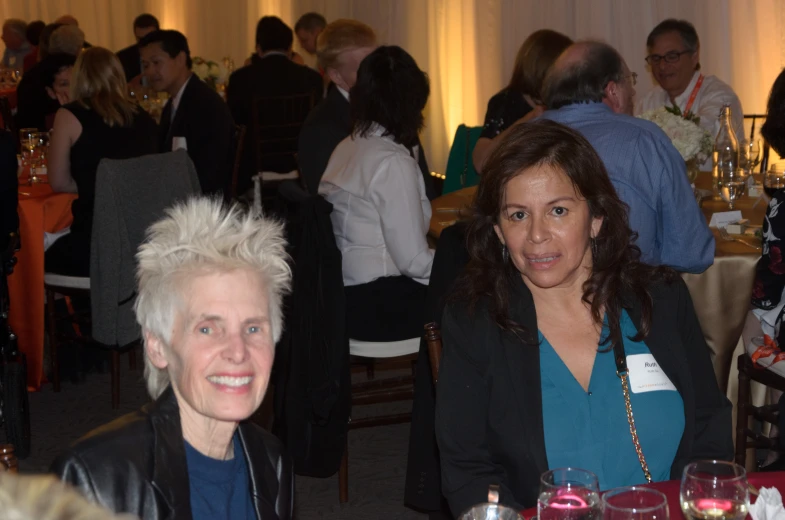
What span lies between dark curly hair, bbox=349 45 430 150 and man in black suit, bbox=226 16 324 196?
3.38 meters

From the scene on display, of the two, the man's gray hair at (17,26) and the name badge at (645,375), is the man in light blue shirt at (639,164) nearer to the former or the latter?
the name badge at (645,375)

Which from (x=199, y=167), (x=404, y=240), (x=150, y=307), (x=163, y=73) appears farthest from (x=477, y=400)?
(x=163, y=73)

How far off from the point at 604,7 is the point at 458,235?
506 cm

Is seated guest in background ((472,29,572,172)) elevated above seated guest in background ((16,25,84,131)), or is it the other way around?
seated guest in background ((16,25,84,131))

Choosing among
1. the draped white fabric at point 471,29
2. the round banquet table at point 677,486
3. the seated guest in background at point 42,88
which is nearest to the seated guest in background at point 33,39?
the draped white fabric at point 471,29

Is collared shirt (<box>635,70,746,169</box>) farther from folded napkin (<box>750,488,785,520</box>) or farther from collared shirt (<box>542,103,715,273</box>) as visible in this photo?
folded napkin (<box>750,488,785,520</box>)

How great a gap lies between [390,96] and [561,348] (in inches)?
70.5

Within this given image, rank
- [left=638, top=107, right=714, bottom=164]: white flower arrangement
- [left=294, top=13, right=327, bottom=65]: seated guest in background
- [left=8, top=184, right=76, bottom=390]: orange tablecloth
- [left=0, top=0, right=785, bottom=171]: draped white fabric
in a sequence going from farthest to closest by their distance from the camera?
[left=294, top=13, right=327, bottom=65]: seated guest in background, [left=0, top=0, right=785, bottom=171]: draped white fabric, [left=8, top=184, right=76, bottom=390]: orange tablecloth, [left=638, top=107, right=714, bottom=164]: white flower arrangement

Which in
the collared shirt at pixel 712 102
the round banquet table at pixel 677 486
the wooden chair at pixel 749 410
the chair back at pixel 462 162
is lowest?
the wooden chair at pixel 749 410

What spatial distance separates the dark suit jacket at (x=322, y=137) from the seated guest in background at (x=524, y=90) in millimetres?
397

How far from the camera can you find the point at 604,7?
23.8 feet

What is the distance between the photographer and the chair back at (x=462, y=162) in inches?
208

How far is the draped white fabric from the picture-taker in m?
6.68

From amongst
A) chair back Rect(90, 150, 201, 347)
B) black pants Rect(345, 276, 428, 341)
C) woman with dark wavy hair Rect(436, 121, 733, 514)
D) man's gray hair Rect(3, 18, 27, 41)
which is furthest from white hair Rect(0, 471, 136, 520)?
man's gray hair Rect(3, 18, 27, 41)
